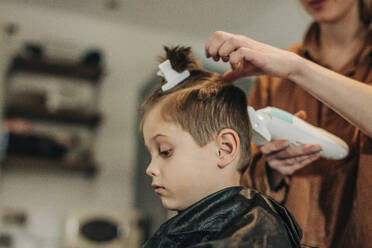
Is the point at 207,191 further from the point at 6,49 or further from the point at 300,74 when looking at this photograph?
the point at 6,49

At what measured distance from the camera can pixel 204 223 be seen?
86 centimetres

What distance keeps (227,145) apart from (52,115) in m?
2.58

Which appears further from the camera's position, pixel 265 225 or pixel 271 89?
pixel 271 89

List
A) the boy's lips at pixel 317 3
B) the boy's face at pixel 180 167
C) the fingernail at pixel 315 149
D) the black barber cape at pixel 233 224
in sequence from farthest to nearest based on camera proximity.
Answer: the boy's lips at pixel 317 3
the fingernail at pixel 315 149
the boy's face at pixel 180 167
the black barber cape at pixel 233 224

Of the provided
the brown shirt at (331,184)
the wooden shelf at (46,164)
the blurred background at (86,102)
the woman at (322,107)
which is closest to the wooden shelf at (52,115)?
the blurred background at (86,102)

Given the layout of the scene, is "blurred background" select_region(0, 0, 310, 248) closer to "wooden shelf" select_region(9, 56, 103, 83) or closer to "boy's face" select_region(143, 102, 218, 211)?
"wooden shelf" select_region(9, 56, 103, 83)

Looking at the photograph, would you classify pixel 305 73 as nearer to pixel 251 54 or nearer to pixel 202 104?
pixel 251 54

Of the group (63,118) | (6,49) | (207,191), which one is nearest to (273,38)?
(63,118)

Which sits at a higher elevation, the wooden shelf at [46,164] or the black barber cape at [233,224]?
the wooden shelf at [46,164]

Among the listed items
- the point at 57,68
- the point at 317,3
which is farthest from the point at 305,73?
the point at 57,68

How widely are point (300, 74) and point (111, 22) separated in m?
3.03

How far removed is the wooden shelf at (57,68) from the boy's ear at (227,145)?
8.67 feet

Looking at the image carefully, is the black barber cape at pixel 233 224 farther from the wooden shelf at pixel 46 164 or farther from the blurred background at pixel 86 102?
the wooden shelf at pixel 46 164

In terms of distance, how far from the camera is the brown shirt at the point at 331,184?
3.37 ft
